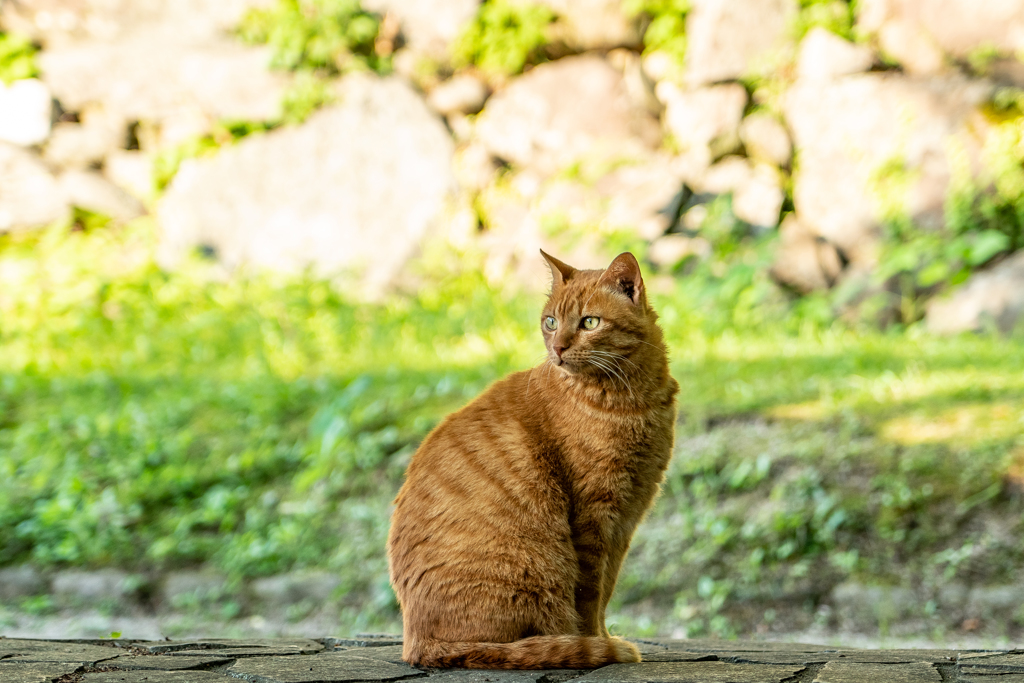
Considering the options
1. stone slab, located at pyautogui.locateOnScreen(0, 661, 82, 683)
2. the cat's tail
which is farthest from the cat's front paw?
stone slab, located at pyautogui.locateOnScreen(0, 661, 82, 683)

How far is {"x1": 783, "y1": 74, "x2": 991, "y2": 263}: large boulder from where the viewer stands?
6.68m

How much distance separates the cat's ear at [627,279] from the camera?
7.34 feet

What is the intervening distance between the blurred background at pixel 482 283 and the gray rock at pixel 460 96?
3 centimetres

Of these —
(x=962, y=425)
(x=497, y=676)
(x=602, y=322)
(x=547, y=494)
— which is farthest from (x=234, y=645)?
(x=962, y=425)

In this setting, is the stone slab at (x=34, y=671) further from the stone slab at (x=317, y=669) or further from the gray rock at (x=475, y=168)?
the gray rock at (x=475, y=168)

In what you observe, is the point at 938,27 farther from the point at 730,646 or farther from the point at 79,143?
the point at 79,143

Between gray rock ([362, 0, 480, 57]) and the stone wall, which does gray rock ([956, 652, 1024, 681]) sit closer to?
the stone wall

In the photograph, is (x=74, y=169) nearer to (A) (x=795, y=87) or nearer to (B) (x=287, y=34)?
(B) (x=287, y=34)

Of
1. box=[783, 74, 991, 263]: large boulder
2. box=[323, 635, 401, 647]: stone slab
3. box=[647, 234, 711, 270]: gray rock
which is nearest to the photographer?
box=[323, 635, 401, 647]: stone slab

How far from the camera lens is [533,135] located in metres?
7.86

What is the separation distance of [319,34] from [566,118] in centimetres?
244

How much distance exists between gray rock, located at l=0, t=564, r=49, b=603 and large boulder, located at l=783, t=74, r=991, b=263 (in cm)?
579

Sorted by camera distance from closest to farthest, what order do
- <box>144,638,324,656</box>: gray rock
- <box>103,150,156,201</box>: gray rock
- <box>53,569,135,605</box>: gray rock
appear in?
1. <box>144,638,324,656</box>: gray rock
2. <box>53,569,135,605</box>: gray rock
3. <box>103,150,156,201</box>: gray rock

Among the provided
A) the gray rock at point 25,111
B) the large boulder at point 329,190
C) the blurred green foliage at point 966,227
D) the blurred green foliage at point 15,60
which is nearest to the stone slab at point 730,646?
the blurred green foliage at point 966,227
